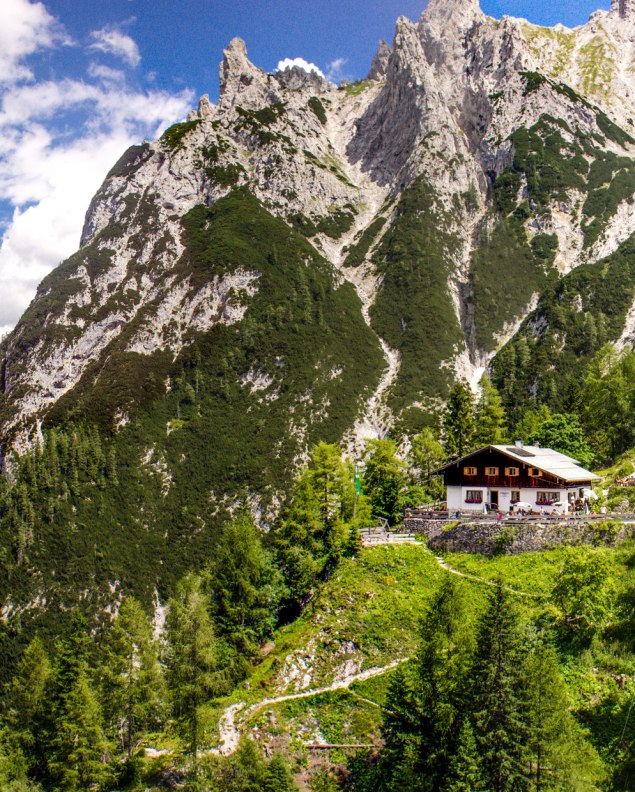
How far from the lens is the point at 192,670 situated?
112ft

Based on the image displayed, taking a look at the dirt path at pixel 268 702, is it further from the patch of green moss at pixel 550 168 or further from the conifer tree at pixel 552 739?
the patch of green moss at pixel 550 168

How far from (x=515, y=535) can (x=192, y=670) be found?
22845 mm

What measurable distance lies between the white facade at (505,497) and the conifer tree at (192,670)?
23.1 m

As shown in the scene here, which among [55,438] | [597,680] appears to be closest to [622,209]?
[55,438]

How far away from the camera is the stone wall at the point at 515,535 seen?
39.3 meters

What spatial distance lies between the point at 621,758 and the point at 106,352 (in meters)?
155

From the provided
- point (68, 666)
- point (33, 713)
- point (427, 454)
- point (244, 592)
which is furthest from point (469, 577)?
point (427, 454)

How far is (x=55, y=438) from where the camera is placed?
134 meters

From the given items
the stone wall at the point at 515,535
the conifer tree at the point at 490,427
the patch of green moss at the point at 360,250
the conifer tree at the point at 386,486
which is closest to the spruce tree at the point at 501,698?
the stone wall at the point at 515,535

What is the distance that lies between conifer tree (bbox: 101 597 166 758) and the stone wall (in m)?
21.8

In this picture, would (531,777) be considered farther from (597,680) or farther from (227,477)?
(227,477)

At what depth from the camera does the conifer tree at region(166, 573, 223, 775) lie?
33.0 meters

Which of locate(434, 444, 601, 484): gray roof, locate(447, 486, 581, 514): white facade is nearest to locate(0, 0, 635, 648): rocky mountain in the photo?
locate(434, 444, 601, 484): gray roof

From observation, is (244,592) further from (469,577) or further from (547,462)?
(547,462)
